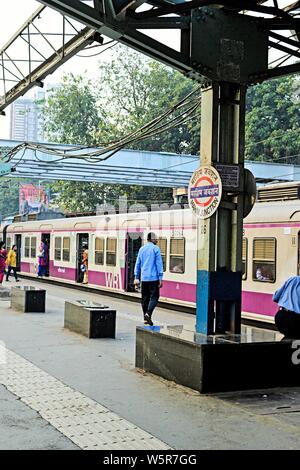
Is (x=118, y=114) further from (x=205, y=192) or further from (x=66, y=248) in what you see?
(x=205, y=192)

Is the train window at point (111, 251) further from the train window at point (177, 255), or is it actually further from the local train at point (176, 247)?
the train window at point (177, 255)

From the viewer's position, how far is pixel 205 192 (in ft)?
25.5

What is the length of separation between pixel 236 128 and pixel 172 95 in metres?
30.5

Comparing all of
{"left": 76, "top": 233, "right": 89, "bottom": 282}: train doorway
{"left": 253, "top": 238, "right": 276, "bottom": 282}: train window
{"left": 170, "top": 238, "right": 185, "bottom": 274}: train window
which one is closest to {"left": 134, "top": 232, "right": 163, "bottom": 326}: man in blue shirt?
{"left": 253, "top": 238, "right": 276, "bottom": 282}: train window

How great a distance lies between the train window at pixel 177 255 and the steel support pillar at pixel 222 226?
8.25 meters

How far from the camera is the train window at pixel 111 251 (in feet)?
65.2

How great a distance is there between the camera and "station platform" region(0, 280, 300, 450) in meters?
5.18

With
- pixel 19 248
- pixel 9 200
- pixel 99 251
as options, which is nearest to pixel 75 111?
pixel 19 248

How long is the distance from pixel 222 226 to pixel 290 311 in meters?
1.33

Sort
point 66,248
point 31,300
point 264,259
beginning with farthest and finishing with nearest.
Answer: point 66,248
point 31,300
point 264,259

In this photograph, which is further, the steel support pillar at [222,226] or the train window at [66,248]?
the train window at [66,248]

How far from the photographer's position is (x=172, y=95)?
123 feet

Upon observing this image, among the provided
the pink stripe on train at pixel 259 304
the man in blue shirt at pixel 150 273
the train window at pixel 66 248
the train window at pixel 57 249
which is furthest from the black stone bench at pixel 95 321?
the train window at pixel 57 249

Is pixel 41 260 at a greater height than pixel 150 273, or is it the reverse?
pixel 150 273
